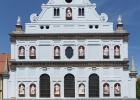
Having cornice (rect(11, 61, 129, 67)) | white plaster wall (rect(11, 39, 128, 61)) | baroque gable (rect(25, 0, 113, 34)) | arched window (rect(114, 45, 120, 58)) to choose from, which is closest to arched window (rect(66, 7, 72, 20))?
baroque gable (rect(25, 0, 113, 34))

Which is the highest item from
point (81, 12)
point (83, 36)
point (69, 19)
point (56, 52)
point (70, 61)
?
point (81, 12)

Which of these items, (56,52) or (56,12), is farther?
(56,12)

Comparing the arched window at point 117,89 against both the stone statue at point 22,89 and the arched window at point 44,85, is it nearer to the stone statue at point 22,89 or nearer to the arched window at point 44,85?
the arched window at point 44,85

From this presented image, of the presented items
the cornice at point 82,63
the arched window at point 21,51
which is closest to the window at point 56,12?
the arched window at point 21,51

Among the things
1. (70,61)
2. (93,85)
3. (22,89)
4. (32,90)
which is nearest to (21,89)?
(22,89)

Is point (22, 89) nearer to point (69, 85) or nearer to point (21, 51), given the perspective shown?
point (21, 51)

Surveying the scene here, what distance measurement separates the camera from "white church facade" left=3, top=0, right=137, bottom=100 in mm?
28844

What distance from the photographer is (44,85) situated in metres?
29.1

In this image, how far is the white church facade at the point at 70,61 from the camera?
2884 cm

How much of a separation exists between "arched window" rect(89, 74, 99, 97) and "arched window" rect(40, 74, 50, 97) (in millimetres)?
4808

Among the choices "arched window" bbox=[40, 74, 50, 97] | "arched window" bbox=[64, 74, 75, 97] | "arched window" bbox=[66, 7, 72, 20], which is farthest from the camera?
"arched window" bbox=[66, 7, 72, 20]

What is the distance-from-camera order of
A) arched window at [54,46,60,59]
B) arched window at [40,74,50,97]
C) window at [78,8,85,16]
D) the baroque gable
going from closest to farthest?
arched window at [40,74,50,97], arched window at [54,46,60,59], the baroque gable, window at [78,8,85,16]

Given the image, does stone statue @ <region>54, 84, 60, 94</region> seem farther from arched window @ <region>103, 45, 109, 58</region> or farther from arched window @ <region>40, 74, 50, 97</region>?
arched window @ <region>103, 45, 109, 58</region>

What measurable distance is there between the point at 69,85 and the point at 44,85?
9.39 ft
